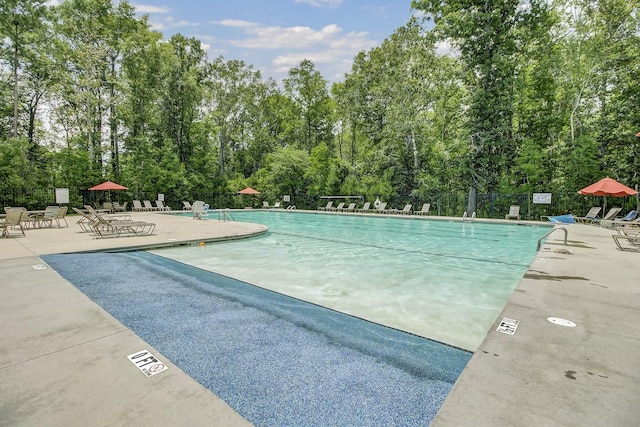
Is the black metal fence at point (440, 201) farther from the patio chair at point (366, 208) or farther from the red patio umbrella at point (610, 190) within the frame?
the red patio umbrella at point (610, 190)

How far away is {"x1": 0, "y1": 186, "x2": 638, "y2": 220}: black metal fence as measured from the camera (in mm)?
16062

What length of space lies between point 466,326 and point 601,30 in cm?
2109

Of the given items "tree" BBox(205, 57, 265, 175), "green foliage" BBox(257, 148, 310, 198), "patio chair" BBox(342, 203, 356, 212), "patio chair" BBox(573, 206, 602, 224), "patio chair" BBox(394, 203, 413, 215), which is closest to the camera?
"patio chair" BBox(573, 206, 602, 224)

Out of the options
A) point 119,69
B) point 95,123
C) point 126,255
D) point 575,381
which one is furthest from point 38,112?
point 575,381

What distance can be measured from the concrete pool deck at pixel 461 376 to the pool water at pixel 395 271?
0.77 metres

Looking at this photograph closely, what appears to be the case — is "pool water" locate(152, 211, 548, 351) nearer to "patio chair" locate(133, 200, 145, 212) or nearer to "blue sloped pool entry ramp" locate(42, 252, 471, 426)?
"blue sloped pool entry ramp" locate(42, 252, 471, 426)

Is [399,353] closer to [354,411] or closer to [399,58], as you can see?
[354,411]

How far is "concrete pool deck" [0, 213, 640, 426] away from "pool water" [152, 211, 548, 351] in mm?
774

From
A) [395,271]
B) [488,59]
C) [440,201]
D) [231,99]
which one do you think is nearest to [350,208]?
[440,201]

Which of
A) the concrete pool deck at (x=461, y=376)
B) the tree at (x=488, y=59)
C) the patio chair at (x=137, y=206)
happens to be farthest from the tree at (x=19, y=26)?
the tree at (x=488, y=59)

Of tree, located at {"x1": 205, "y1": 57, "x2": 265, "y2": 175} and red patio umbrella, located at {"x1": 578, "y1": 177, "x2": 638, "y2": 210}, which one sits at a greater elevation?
tree, located at {"x1": 205, "y1": 57, "x2": 265, "y2": 175}

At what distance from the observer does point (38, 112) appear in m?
24.5

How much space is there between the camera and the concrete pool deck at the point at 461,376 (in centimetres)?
174

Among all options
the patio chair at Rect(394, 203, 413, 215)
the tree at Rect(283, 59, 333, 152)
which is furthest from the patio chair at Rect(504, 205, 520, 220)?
the tree at Rect(283, 59, 333, 152)
